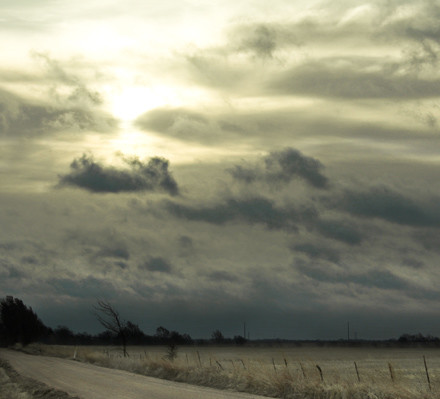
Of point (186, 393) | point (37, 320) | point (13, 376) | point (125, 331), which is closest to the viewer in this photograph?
point (186, 393)

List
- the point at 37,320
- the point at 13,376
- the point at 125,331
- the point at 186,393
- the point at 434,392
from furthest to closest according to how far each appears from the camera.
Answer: the point at 37,320
the point at 125,331
the point at 13,376
the point at 186,393
the point at 434,392

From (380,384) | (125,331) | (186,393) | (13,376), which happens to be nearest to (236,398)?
(186,393)

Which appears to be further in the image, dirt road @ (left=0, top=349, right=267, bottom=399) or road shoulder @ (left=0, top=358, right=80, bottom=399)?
road shoulder @ (left=0, top=358, right=80, bottom=399)

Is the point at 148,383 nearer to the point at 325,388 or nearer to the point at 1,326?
the point at 325,388

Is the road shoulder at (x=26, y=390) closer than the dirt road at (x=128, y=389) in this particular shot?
No

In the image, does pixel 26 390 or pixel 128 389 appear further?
A: pixel 26 390

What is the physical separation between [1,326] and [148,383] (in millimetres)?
109357

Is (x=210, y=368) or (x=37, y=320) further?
(x=37, y=320)

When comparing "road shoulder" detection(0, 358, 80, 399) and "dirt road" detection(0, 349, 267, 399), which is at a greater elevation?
"dirt road" detection(0, 349, 267, 399)

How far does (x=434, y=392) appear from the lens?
22.6m

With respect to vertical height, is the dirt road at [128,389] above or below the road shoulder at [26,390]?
above

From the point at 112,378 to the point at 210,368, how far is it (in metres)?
5.55

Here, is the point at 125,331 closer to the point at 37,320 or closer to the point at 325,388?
the point at 325,388

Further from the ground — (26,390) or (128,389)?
(128,389)
